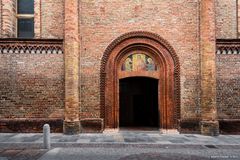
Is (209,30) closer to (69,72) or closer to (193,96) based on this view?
(193,96)

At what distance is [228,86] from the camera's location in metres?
12.2

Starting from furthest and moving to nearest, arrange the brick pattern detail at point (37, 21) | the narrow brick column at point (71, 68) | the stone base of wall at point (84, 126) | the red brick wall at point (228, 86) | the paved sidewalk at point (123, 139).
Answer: the brick pattern detail at point (37, 21) → the red brick wall at point (228, 86) → the stone base of wall at point (84, 126) → the narrow brick column at point (71, 68) → the paved sidewalk at point (123, 139)

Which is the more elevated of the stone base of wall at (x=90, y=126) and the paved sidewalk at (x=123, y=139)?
the stone base of wall at (x=90, y=126)

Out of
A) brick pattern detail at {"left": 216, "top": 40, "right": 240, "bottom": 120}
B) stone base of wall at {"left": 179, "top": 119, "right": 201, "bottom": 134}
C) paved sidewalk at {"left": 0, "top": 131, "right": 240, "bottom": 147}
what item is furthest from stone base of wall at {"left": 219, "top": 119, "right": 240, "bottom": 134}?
stone base of wall at {"left": 179, "top": 119, "right": 201, "bottom": 134}

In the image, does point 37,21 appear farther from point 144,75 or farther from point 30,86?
point 144,75

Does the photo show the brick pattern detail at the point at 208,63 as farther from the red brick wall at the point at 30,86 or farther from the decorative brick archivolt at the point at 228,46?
the red brick wall at the point at 30,86

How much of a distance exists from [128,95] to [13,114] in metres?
7.61

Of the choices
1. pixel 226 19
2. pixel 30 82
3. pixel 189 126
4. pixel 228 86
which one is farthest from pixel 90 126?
pixel 226 19

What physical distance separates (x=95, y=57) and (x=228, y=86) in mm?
6511

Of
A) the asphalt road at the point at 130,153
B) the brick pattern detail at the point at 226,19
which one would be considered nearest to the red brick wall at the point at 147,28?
the brick pattern detail at the point at 226,19

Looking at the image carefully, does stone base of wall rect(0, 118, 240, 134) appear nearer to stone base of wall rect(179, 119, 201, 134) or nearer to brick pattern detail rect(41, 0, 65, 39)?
stone base of wall rect(179, 119, 201, 134)

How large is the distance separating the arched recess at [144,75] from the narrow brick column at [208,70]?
118cm

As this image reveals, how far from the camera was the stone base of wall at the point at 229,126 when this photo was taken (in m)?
12.0

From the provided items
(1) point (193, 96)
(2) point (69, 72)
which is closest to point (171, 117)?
(1) point (193, 96)
